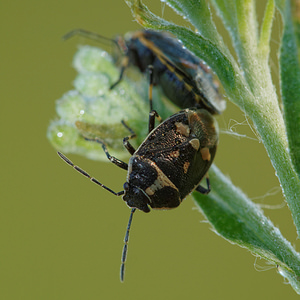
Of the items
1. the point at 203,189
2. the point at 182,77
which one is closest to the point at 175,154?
the point at 203,189

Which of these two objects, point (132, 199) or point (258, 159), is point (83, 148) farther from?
point (258, 159)

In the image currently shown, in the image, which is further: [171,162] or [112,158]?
[112,158]

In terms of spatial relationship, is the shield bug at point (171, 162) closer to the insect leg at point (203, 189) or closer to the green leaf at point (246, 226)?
the insect leg at point (203, 189)

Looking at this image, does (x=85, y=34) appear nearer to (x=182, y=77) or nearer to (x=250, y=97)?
(x=182, y=77)

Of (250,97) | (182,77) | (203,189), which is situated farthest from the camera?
(182,77)

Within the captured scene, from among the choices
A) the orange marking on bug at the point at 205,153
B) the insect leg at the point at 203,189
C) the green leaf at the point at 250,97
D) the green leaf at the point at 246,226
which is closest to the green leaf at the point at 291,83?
the green leaf at the point at 250,97

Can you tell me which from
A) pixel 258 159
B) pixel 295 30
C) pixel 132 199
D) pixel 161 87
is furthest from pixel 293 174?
pixel 258 159

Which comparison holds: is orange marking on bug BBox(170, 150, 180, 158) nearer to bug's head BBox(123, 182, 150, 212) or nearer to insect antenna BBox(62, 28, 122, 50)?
bug's head BBox(123, 182, 150, 212)
